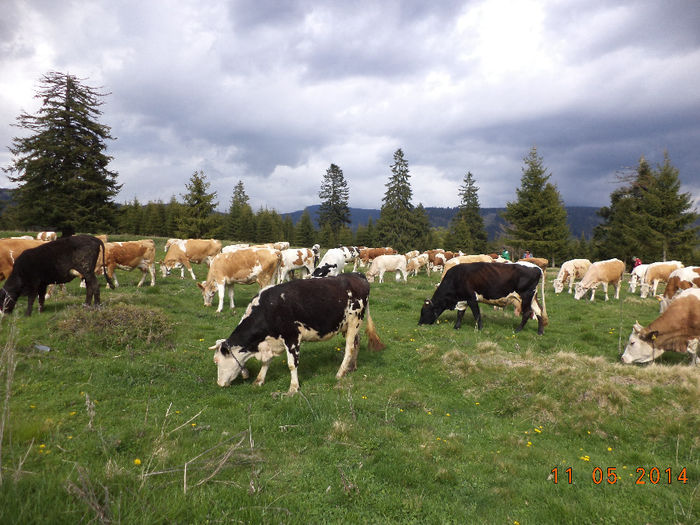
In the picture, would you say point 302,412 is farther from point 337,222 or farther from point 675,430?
point 337,222

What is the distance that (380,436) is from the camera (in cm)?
520

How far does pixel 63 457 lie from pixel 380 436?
153 inches

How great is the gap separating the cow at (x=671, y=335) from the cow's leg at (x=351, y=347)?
24.0 feet

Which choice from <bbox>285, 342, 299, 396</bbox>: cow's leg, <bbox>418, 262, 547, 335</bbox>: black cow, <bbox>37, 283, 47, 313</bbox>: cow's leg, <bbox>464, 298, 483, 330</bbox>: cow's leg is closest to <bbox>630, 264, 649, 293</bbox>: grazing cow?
<bbox>418, 262, 547, 335</bbox>: black cow

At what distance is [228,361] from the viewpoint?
720cm

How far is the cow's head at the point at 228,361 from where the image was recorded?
715cm

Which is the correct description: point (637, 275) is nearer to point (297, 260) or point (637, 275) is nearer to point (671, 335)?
point (671, 335)

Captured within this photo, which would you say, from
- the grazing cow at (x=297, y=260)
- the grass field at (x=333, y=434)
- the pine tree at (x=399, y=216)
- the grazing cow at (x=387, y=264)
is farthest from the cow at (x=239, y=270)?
the pine tree at (x=399, y=216)

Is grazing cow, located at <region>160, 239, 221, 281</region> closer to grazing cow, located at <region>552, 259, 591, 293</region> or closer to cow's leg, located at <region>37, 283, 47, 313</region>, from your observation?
cow's leg, located at <region>37, 283, 47, 313</region>

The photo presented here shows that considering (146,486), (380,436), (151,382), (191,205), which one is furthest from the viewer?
(191,205)

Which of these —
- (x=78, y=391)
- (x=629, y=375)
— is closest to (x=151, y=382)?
(x=78, y=391)
